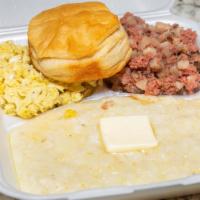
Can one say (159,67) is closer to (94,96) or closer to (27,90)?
(94,96)

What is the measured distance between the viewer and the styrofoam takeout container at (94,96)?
114cm

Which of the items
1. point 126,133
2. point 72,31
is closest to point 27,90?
point 72,31

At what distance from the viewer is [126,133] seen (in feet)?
4.55

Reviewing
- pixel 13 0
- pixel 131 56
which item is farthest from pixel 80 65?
pixel 13 0

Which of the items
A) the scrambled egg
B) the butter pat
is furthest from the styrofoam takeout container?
the butter pat

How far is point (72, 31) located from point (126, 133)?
0.36 metres

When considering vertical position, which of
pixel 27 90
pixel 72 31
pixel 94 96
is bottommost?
pixel 94 96

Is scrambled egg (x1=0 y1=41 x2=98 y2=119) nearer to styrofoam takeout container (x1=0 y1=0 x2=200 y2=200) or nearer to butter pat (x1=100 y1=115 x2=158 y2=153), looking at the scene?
styrofoam takeout container (x1=0 y1=0 x2=200 y2=200)

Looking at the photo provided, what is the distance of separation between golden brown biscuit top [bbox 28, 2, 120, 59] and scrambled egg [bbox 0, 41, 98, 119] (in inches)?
3.7

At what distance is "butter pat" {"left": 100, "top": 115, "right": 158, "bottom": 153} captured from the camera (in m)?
1.35

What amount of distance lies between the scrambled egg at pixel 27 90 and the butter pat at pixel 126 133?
199mm

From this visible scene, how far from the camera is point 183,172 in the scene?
1.30 meters

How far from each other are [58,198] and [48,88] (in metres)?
0.49

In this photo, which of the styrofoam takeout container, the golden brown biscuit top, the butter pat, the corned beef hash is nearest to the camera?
the styrofoam takeout container
